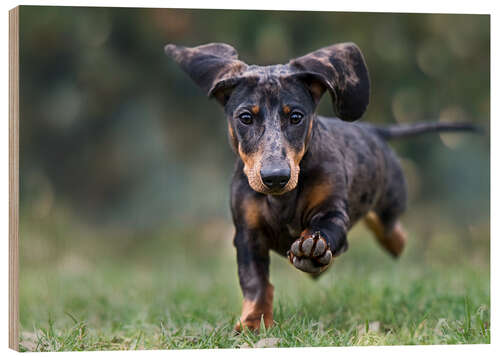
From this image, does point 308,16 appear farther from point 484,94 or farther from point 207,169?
point 207,169

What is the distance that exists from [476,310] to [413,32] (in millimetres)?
2270

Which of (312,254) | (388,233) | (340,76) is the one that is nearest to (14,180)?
(312,254)

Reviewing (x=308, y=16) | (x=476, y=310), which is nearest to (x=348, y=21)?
(x=308, y=16)

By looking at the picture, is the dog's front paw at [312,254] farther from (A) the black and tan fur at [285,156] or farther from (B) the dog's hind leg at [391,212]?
(B) the dog's hind leg at [391,212]

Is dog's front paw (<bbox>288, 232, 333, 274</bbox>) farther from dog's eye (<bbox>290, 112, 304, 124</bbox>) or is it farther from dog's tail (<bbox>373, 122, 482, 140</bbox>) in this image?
dog's tail (<bbox>373, 122, 482, 140</bbox>)

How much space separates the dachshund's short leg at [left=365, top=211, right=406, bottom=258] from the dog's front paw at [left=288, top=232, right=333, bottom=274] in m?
2.02

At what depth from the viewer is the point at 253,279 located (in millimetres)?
4434

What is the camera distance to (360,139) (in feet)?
17.2

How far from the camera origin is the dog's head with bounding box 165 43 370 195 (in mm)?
4016

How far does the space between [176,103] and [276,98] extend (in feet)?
14.0

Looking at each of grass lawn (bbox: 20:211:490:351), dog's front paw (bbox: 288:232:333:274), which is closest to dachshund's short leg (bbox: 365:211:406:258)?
grass lawn (bbox: 20:211:490:351)

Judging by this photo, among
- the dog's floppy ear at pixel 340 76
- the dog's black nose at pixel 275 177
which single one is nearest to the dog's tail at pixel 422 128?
the dog's floppy ear at pixel 340 76

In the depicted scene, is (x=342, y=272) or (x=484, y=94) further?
(x=342, y=272)

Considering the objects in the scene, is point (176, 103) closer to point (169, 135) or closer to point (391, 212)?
point (169, 135)
